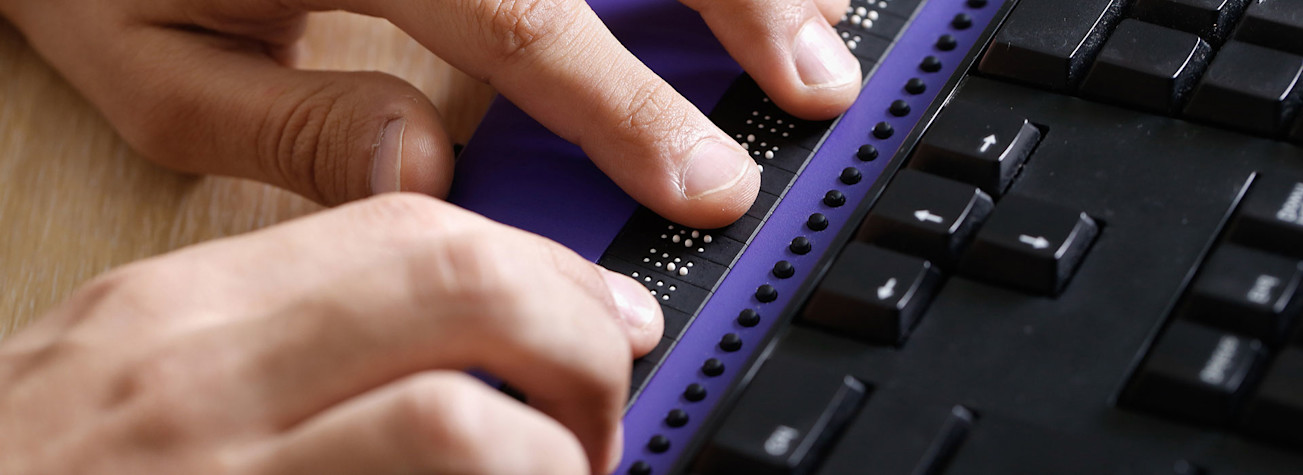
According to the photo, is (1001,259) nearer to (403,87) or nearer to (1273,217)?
(1273,217)

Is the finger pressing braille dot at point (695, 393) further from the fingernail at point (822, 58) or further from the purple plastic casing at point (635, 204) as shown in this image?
the fingernail at point (822, 58)

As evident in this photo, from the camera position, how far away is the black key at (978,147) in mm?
470

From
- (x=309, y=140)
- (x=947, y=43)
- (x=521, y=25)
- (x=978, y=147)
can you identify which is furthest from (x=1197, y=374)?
(x=309, y=140)

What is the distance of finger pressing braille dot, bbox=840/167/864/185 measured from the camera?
0.52 metres

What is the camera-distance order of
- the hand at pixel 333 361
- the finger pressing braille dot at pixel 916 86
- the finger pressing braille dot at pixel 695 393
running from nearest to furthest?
the hand at pixel 333 361 < the finger pressing braille dot at pixel 695 393 < the finger pressing braille dot at pixel 916 86

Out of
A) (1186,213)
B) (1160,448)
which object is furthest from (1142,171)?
(1160,448)

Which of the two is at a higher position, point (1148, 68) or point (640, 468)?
point (1148, 68)

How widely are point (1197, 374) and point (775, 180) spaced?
8.1 inches

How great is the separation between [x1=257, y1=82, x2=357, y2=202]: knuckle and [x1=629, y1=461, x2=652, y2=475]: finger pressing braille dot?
28cm

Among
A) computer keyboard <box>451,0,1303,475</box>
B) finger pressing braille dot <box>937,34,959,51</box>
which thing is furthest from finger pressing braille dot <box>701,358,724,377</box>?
finger pressing braille dot <box>937,34,959,51</box>

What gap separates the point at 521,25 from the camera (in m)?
0.58

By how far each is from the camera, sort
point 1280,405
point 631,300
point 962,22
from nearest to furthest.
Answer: point 1280,405 < point 631,300 < point 962,22

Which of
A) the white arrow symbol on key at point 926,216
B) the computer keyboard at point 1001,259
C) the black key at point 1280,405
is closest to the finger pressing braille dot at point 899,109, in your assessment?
the computer keyboard at point 1001,259

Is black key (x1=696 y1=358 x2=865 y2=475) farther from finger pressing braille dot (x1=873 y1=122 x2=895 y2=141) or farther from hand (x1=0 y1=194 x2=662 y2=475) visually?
finger pressing braille dot (x1=873 y1=122 x2=895 y2=141)
